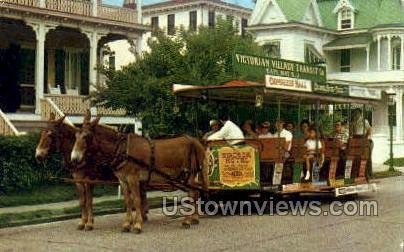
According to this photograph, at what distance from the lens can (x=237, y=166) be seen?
14406mm

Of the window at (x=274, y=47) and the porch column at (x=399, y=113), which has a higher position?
the window at (x=274, y=47)

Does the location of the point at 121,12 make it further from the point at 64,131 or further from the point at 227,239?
the point at 227,239

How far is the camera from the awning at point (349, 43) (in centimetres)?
4653

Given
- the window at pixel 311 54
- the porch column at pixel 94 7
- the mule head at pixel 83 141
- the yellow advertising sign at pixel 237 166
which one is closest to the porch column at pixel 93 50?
the porch column at pixel 94 7

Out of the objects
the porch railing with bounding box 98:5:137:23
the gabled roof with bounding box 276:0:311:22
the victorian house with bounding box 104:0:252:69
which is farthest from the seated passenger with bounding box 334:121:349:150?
the victorian house with bounding box 104:0:252:69

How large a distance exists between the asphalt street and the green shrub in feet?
11.4

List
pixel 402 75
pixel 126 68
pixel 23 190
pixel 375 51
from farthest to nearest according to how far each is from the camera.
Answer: pixel 375 51, pixel 402 75, pixel 126 68, pixel 23 190

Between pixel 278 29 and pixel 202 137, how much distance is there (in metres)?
31.1

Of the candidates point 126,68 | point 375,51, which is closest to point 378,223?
point 126,68

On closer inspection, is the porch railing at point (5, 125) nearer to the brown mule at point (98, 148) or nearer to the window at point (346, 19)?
the brown mule at point (98, 148)

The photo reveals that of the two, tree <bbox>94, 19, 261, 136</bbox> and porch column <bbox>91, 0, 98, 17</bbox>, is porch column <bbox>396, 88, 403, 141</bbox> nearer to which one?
porch column <bbox>91, 0, 98, 17</bbox>

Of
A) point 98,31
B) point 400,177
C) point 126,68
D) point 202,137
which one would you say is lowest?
point 400,177

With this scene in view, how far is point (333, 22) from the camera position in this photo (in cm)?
4972

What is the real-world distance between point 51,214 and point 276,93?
17.4ft
